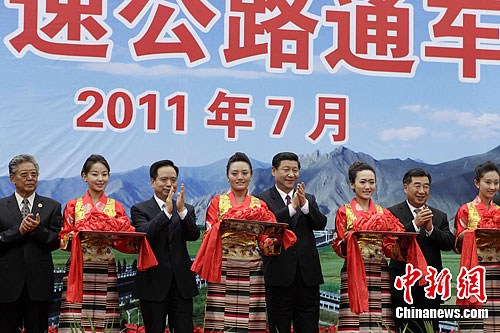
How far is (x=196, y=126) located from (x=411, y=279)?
1.91 m

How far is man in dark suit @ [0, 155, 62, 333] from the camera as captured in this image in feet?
16.0

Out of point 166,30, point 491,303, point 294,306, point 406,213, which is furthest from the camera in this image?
point 166,30

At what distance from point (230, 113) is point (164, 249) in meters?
1.41

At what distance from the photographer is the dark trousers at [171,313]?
16.1 feet

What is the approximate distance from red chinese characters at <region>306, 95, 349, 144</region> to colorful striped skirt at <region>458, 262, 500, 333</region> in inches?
60.3

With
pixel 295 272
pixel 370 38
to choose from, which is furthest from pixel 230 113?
pixel 295 272

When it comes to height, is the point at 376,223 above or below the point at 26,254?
above

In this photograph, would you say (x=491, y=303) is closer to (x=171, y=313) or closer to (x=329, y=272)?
(x=329, y=272)

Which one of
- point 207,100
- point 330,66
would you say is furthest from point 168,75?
point 330,66

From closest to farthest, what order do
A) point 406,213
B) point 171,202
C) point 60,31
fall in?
point 171,202 < point 406,213 < point 60,31

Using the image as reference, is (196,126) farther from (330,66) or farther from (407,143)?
(407,143)

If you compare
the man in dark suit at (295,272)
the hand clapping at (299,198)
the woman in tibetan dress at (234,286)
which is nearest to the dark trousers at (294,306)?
the man in dark suit at (295,272)

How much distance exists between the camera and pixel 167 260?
197 inches

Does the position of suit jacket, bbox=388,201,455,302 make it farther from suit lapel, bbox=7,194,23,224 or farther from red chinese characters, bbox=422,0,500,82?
suit lapel, bbox=7,194,23,224
